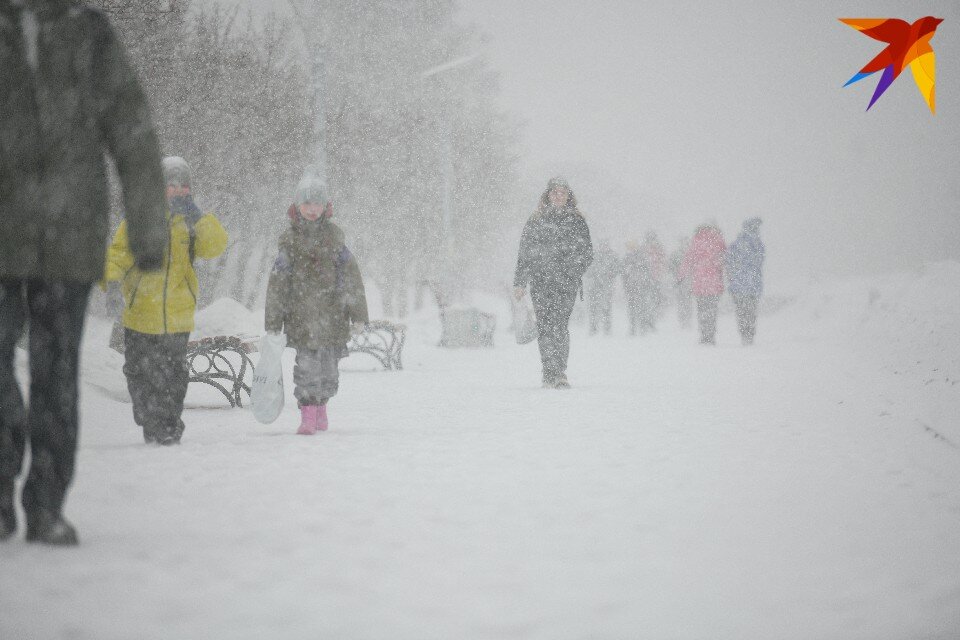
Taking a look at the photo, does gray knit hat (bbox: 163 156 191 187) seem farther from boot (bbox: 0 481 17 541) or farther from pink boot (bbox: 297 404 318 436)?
boot (bbox: 0 481 17 541)

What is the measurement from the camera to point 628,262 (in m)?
19.0

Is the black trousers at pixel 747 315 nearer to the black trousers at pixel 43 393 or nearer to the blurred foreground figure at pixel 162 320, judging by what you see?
the blurred foreground figure at pixel 162 320

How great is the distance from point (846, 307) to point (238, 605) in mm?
17970

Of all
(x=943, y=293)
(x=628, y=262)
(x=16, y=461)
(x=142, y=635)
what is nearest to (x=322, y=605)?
(x=142, y=635)

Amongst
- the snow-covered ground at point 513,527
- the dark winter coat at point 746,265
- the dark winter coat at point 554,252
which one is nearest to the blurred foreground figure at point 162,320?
the snow-covered ground at point 513,527

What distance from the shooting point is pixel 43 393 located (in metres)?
2.42

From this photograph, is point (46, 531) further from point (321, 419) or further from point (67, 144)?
point (321, 419)

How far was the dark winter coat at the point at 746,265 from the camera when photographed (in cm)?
1362

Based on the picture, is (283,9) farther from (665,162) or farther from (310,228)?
(665,162)

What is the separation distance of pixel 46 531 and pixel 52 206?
102 centimetres

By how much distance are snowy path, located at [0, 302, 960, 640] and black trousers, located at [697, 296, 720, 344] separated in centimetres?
871

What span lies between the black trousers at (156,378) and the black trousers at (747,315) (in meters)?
11.3

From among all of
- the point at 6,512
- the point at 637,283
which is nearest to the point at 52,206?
the point at 6,512

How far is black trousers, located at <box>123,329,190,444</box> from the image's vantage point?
172 inches
